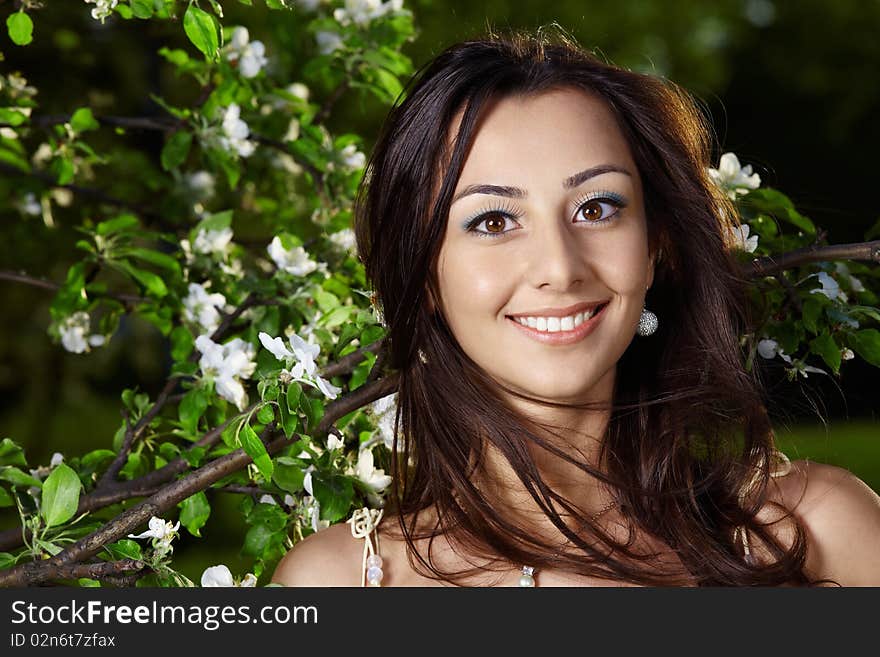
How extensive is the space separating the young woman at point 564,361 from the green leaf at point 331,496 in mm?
75

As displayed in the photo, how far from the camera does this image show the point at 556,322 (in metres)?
1.58

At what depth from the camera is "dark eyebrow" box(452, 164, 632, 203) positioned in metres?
1.59

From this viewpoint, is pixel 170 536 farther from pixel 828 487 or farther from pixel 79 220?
pixel 79 220

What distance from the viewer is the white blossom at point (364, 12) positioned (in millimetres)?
2439

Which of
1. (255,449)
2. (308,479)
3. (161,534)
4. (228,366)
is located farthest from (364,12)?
(161,534)

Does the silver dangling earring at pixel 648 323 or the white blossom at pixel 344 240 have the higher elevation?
the white blossom at pixel 344 240

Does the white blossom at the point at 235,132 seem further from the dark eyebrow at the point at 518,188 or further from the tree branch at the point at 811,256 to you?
the tree branch at the point at 811,256

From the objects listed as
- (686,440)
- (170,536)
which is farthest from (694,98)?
(170,536)

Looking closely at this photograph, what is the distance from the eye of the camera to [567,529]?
1.69 m

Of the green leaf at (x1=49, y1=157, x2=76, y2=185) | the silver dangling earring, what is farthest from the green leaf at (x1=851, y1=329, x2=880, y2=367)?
the green leaf at (x1=49, y1=157, x2=76, y2=185)

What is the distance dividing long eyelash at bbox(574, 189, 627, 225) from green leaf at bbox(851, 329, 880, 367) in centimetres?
44

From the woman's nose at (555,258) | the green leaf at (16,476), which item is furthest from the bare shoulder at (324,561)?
the woman's nose at (555,258)

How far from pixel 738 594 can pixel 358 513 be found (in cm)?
59

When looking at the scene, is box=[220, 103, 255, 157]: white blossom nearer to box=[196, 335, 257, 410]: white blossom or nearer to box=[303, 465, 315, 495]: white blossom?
box=[196, 335, 257, 410]: white blossom
